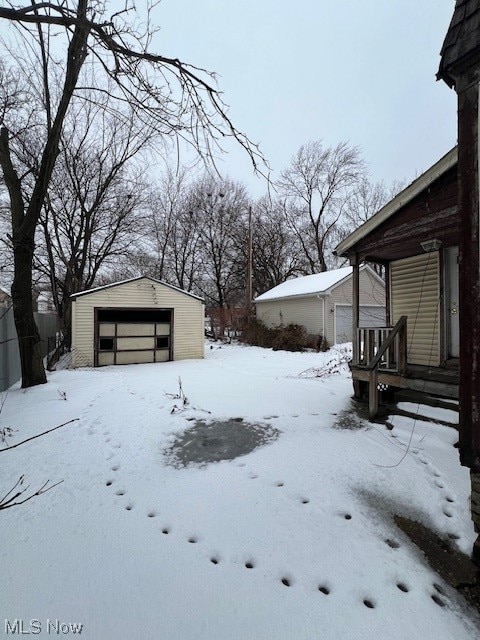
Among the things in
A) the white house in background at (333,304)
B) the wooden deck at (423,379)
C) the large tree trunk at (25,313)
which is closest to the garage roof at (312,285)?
the white house in background at (333,304)

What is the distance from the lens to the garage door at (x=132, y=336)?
472 inches

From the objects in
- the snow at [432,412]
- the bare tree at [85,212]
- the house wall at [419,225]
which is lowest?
the snow at [432,412]

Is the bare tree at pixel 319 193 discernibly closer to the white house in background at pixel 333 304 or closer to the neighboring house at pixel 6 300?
the white house in background at pixel 333 304

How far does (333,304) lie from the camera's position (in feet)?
52.4

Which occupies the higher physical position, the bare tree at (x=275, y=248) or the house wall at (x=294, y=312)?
A: the bare tree at (x=275, y=248)

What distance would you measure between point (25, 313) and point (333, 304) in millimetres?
13257

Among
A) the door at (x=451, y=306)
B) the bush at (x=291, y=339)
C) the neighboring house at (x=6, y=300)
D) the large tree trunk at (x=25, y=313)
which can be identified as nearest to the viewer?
the door at (x=451, y=306)

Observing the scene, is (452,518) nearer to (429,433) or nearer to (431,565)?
(431,565)

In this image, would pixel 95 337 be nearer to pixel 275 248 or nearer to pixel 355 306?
pixel 355 306

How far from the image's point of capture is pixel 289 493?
290cm

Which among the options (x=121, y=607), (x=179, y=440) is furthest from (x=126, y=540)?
(x=179, y=440)

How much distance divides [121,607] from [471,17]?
4528 millimetres

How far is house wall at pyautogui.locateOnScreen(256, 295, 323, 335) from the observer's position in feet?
53.7

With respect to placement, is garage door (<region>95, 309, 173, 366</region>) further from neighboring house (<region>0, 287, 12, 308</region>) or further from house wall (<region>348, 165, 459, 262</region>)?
house wall (<region>348, 165, 459, 262</region>)
